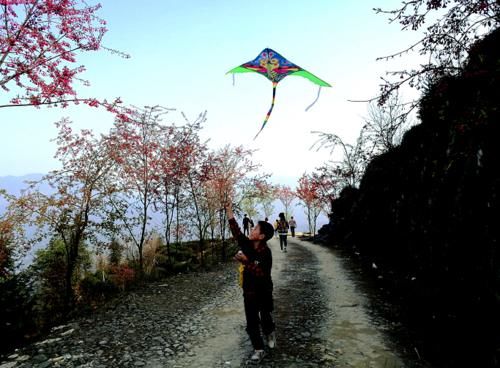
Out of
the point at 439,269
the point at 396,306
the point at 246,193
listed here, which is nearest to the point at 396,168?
the point at 396,306

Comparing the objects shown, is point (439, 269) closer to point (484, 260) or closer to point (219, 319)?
point (484, 260)

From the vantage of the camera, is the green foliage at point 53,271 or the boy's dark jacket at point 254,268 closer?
the boy's dark jacket at point 254,268

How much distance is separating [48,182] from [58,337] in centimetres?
692

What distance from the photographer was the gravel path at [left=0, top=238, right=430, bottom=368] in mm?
5027

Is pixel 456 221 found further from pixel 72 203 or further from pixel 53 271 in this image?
pixel 53 271

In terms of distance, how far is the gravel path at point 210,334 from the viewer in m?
5.03

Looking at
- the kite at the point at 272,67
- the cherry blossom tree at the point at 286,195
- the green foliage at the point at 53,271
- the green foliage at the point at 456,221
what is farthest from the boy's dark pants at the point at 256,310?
the cherry blossom tree at the point at 286,195

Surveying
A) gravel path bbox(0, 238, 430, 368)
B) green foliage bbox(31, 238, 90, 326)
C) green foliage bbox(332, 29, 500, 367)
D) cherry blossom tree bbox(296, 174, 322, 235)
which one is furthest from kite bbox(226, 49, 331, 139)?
cherry blossom tree bbox(296, 174, 322, 235)

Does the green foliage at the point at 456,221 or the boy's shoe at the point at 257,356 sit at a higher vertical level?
the green foliage at the point at 456,221

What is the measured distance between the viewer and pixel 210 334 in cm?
613

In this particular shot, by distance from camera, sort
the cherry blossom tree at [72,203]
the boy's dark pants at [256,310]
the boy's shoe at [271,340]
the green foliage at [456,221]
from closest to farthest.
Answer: the green foliage at [456,221] < the boy's dark pants at [256,310] < the boy's shoe at [271,340] < the cherry blossom tree at [72,203]

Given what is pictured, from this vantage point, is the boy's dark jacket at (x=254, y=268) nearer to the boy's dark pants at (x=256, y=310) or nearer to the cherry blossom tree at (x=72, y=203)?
the boy's dark pants at (x=256, y=310)

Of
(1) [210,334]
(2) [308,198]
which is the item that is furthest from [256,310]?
(2) [308,198]

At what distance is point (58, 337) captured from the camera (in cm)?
611
